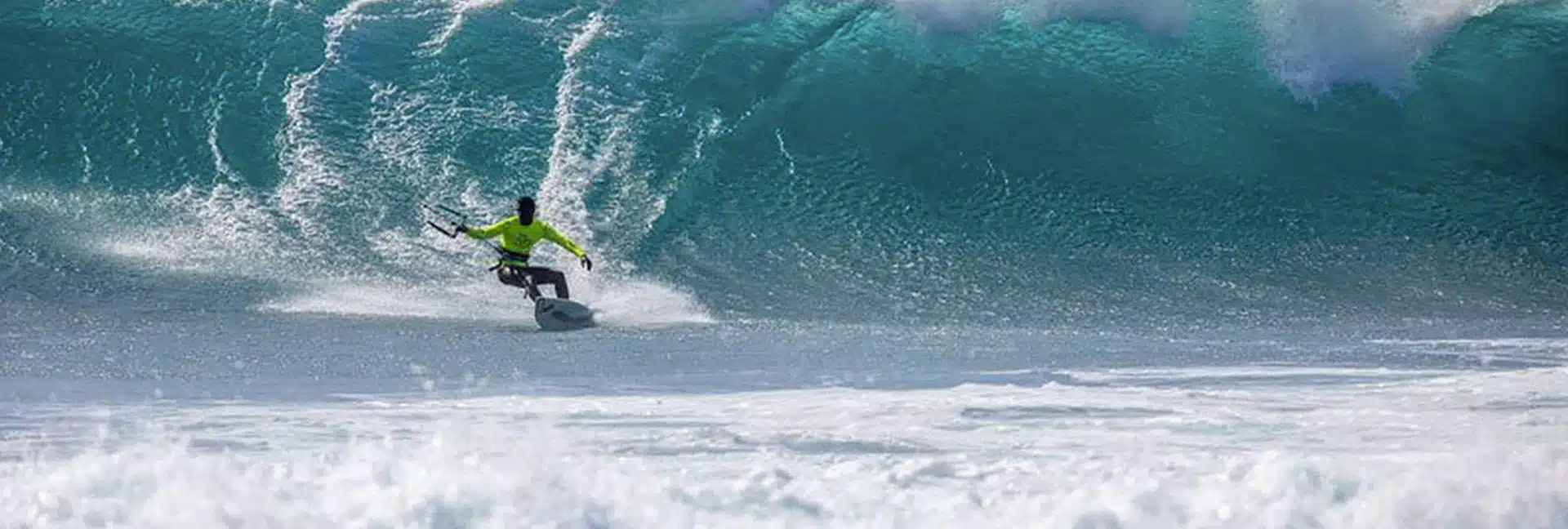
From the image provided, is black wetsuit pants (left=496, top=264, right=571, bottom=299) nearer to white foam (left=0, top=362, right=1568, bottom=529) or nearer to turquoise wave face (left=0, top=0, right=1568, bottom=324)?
turquoise wave face (left=0, top=0, right=1568, bottom=324)

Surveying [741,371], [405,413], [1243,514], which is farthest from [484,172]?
[1243,514]

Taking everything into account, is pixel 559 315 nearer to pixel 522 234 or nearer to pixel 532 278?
pixel 532 278

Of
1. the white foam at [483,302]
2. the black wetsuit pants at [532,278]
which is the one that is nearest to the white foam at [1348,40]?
the white foam at [483,302]

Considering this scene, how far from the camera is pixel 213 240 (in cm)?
1540

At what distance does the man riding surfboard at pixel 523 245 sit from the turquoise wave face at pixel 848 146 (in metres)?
1.18

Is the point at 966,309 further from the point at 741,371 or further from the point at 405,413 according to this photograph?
the point at 405,413

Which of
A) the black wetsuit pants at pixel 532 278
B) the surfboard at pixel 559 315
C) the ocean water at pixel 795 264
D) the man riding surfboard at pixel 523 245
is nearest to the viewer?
the ocean water at pixel 795 264

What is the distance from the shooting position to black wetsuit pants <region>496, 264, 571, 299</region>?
42.4 feet

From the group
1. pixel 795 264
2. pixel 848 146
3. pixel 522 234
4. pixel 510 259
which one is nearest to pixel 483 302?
pixel 510 259

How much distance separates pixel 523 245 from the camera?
43.2 ft

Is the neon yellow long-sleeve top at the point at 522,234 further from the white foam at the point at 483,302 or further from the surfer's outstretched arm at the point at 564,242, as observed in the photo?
the white foam at the point at 483,302

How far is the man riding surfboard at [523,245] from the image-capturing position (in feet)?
42.8

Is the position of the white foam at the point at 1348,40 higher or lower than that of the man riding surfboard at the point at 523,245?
higher

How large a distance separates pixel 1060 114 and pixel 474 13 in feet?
17.0
